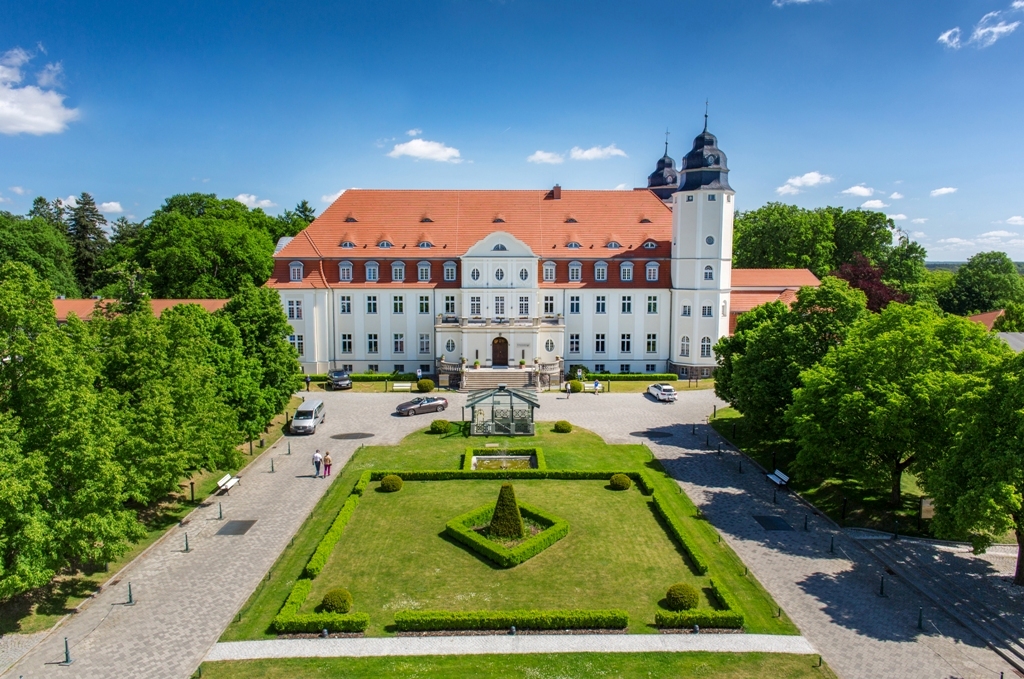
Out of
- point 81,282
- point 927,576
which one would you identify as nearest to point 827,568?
point 927,576

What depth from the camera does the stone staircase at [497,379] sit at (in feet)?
159

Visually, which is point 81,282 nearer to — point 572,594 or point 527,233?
point 527,233

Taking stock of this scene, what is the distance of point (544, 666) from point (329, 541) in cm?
936

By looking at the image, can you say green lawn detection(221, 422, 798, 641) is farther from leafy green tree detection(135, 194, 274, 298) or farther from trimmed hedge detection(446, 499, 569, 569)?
leafy green tree detection(135, 194, 274, 298)

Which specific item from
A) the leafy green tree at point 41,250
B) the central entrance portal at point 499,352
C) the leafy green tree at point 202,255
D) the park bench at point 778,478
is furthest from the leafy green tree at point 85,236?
the park bench at point 778,478

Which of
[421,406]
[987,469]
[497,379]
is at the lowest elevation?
[421,406]

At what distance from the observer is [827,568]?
2172 centimetres

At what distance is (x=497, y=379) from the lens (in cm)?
4866

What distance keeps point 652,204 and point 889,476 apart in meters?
34.0

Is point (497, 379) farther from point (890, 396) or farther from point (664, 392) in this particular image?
point (890, 396)

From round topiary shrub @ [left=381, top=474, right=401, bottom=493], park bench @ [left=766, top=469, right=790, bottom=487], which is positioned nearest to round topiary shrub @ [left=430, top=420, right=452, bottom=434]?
round topiary shrub @ [left=381, top=474, right=401, bottom=493]

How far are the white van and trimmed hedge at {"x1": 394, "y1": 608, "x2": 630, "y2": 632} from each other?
20569mm

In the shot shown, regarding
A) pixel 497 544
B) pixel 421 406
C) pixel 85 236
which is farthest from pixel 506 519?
pixel 85 236

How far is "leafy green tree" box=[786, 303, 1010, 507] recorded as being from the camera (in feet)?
75.0
